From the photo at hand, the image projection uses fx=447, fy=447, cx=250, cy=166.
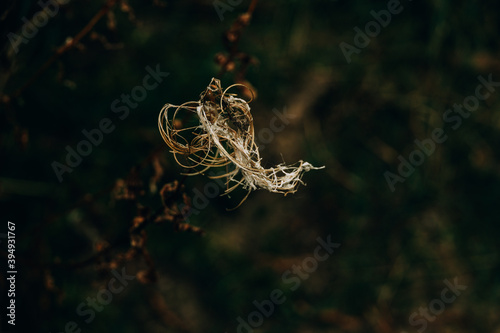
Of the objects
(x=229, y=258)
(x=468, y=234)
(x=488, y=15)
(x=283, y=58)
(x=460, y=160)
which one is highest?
(x=488, y=15)

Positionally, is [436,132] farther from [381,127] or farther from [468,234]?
[468,234]

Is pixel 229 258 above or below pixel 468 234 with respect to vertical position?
below

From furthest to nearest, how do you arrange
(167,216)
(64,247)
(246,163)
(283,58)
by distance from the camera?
(283,58) → (64,247) → (167,216) → (246,163)

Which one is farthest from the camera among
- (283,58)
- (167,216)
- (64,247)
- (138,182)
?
(283,58)

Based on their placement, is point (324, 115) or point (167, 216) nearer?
point (167, 216)

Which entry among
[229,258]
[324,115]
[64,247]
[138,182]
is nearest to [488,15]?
[324,115]

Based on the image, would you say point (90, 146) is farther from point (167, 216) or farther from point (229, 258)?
point (167, 216)

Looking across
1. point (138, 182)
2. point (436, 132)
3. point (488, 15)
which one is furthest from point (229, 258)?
point (488, 15)
